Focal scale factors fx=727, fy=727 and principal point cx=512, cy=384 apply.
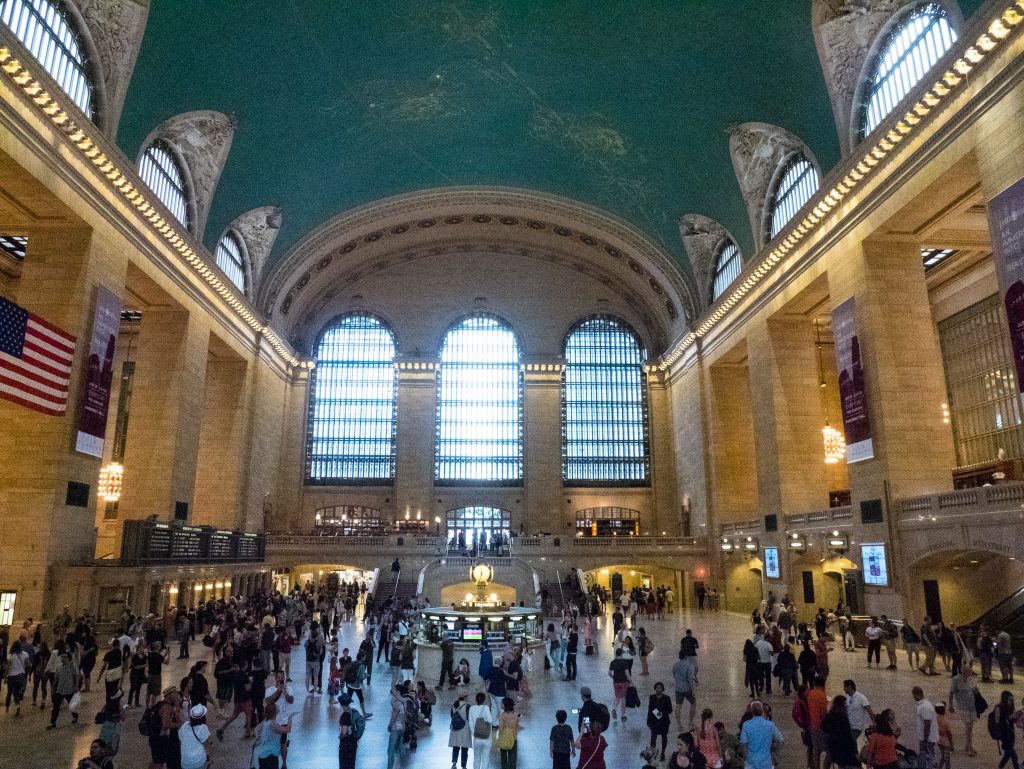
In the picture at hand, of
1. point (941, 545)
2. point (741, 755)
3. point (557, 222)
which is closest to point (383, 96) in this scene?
point (557, 222)

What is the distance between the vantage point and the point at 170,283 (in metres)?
24.6

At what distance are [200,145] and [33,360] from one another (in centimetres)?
1113

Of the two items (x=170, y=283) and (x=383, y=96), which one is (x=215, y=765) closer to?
(x=170, y=283)

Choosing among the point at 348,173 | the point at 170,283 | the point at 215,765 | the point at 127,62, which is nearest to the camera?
the point at 215,765

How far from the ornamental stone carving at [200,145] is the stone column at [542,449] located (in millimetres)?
20179

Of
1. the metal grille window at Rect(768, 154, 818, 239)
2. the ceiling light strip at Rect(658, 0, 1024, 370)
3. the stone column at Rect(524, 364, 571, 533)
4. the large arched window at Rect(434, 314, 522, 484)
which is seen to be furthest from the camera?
the large arched window at Rect(434, 314, 522, 484)

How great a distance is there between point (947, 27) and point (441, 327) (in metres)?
29.2

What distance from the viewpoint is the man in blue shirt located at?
6.68 meters

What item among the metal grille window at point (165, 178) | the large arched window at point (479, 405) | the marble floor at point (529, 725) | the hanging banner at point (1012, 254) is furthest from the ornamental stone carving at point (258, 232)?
the hanging banner at point (1012, 254)

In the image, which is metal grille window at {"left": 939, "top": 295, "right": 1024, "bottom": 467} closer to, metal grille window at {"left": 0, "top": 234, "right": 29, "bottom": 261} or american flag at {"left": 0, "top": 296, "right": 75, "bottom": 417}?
american flag at {"left": 0, "top": 296, "right": 75, "bottom": 417}

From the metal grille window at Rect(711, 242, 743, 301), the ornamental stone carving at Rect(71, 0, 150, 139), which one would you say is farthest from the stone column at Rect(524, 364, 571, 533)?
the ornamental stone carving at Rect(71, 0, 150, 139)

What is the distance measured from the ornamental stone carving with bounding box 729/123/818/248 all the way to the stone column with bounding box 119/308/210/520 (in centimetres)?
2065

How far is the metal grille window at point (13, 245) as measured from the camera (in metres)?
24.6

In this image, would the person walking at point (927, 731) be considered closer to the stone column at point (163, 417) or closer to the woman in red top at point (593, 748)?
the woman in red top at point (593, 748)
